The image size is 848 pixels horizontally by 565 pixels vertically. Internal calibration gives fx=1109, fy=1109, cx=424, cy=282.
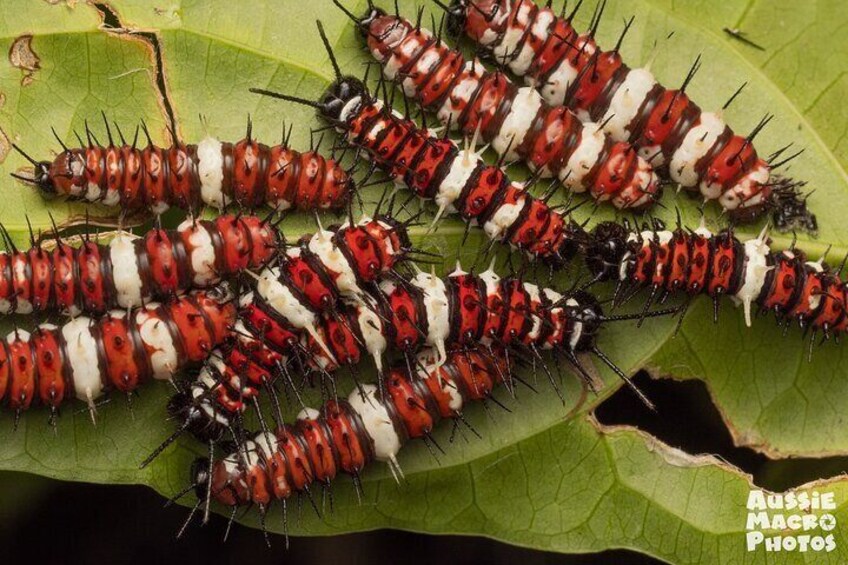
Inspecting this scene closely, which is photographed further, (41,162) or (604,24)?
(604,24)

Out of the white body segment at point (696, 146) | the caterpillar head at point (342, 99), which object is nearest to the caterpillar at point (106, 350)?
the caterpillar head at point (342, 99)

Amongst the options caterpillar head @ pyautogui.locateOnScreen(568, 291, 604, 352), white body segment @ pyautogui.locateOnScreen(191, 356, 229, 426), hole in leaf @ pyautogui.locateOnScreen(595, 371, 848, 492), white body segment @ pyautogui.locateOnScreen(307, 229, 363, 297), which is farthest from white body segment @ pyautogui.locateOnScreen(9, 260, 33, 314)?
hole in leaf @ pyautogui.locateOnScreen(595, 371, 848, 492)

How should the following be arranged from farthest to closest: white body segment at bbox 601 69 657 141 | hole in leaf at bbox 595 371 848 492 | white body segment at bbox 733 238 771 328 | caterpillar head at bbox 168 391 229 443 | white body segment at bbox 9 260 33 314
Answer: hole in leaf at bbox 595 371 848 492 < white body segment at bbox 601 69 657 141 < white body segment at bbox 733 238 771 328 < caterpillar head at bbox 168 391 229 443 < white body segment at bbox 9 260 33 314

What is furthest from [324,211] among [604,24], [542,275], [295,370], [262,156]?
[604,24]

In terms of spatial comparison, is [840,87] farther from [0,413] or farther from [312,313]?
[0,413]

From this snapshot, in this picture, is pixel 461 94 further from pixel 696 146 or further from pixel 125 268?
pixel 125 268

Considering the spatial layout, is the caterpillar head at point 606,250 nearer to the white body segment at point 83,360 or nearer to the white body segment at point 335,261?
the white body segment at point 335,261

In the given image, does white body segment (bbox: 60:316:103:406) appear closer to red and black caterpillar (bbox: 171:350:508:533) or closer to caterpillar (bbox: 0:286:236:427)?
caterpillar (bbox: 0:286:236:427)

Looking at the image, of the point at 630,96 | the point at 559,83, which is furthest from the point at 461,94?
the point at 630,96
